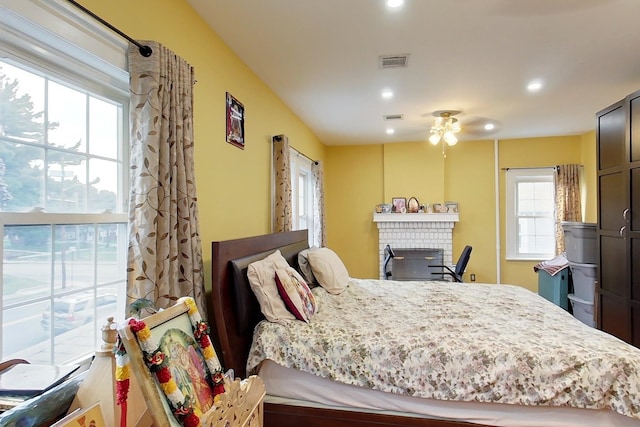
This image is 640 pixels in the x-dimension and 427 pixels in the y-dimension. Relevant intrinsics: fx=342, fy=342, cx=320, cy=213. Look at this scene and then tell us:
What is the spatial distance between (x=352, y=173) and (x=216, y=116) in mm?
3927

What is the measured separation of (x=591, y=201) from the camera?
5.22 meters

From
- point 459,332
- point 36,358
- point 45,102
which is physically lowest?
point 459,332

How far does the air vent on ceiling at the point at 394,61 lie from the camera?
271 cm

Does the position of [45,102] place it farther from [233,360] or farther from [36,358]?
[233,360]

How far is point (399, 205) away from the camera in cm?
577

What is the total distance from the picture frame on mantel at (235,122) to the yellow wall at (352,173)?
6 cm

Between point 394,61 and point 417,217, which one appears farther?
point 417,217

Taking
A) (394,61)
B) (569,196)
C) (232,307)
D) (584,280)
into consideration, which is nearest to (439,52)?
(394,61)

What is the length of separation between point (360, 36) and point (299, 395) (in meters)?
2.34

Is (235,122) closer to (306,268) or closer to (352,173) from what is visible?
(306,268)

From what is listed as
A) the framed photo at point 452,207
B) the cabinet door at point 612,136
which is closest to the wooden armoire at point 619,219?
the cabinet door at point 612,136

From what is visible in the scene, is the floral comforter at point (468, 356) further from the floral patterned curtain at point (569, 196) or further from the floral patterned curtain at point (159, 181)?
the floral patterned curtain at point (569, 196)

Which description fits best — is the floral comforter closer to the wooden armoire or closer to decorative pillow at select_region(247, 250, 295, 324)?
decorative pillow at select_region(247, 250, 295, 324)

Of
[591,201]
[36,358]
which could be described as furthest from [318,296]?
[591,201]
